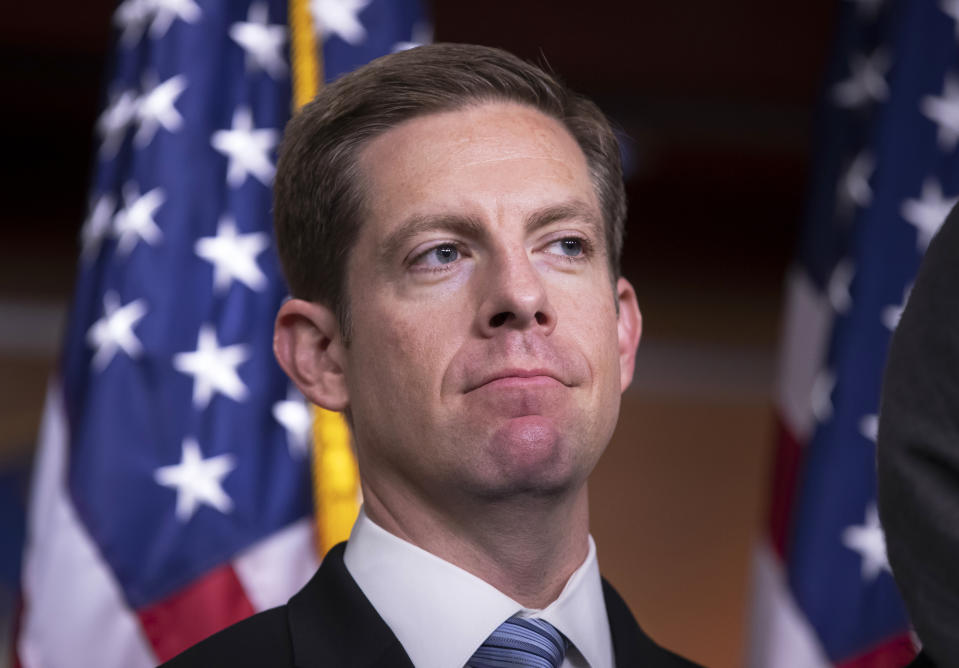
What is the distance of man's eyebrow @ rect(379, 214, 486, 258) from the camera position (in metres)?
1.18

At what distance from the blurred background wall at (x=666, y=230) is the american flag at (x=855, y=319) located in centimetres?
152

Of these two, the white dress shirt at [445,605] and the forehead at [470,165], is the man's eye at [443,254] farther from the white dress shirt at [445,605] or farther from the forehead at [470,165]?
the white dress shirt at [445,605]

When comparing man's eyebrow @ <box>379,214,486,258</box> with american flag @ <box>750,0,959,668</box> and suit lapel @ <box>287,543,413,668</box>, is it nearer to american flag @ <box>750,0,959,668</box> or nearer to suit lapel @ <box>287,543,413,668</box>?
suit lapel @ <box>287,543,413,668</box>

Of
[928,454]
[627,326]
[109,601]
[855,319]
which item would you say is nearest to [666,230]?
[855,319]

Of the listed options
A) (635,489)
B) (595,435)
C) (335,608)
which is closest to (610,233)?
(595,435)

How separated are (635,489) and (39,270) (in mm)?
3985

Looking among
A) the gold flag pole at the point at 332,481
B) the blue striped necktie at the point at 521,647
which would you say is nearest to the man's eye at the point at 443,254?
the blue striped necktie at the point at 521,647

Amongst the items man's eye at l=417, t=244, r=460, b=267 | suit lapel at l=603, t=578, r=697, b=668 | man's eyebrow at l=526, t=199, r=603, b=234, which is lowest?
suit lapel at l=603, t=578, r=697, b=668

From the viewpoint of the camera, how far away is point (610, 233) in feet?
4.47

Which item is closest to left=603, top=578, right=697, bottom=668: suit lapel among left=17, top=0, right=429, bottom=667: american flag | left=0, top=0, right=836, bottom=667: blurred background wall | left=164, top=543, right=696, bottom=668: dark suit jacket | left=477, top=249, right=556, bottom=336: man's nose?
left=164, top=543, right=696, bottom=668: dark suit jacket

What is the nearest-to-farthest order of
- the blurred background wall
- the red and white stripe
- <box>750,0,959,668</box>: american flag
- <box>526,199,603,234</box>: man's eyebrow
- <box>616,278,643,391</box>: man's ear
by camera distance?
<box>526,199,603,234</box>: man's eyebrow, <box>616,278,643,391</box>: man's ear, the red and white stripe, <box>750,0,959,668</box>: american flag, the blurred background wall

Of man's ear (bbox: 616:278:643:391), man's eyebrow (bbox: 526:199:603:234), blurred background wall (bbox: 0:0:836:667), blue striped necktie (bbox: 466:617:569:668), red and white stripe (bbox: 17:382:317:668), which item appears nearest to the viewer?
blue striped necktie (bbox: 466:617:569:668)

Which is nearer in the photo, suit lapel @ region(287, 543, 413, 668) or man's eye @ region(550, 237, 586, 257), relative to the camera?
suit lapel @ region(287, 543, 413, 668)

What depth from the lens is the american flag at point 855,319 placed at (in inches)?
85.0
